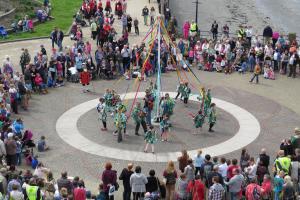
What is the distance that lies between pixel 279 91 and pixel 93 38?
1298cm

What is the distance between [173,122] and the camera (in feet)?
84.1

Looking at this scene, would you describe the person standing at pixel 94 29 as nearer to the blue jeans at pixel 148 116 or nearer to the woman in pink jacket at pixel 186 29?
the woman in pink jacket at pixel 186 29

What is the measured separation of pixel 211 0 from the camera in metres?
51.1

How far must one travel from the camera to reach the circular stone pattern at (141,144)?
22547 millimetres

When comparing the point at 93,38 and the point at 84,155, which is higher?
the point at 93,38

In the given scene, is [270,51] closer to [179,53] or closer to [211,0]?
[179,53]

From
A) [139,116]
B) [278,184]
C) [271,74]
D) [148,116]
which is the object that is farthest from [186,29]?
[278,184]

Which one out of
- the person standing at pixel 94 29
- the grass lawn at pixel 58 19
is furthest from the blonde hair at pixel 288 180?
the grass lawn at pixel 58 19

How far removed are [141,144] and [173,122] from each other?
2.64 m

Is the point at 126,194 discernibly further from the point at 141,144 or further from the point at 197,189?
the point at 141,144

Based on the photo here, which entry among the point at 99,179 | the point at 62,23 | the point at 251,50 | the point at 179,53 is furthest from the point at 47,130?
the point at 62,23

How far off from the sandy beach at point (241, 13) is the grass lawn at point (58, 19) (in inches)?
312

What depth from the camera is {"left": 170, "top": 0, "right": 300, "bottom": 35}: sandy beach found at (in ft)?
143

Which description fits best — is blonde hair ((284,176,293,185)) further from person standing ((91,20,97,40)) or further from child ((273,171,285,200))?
person standing ((91,20,97,40))
